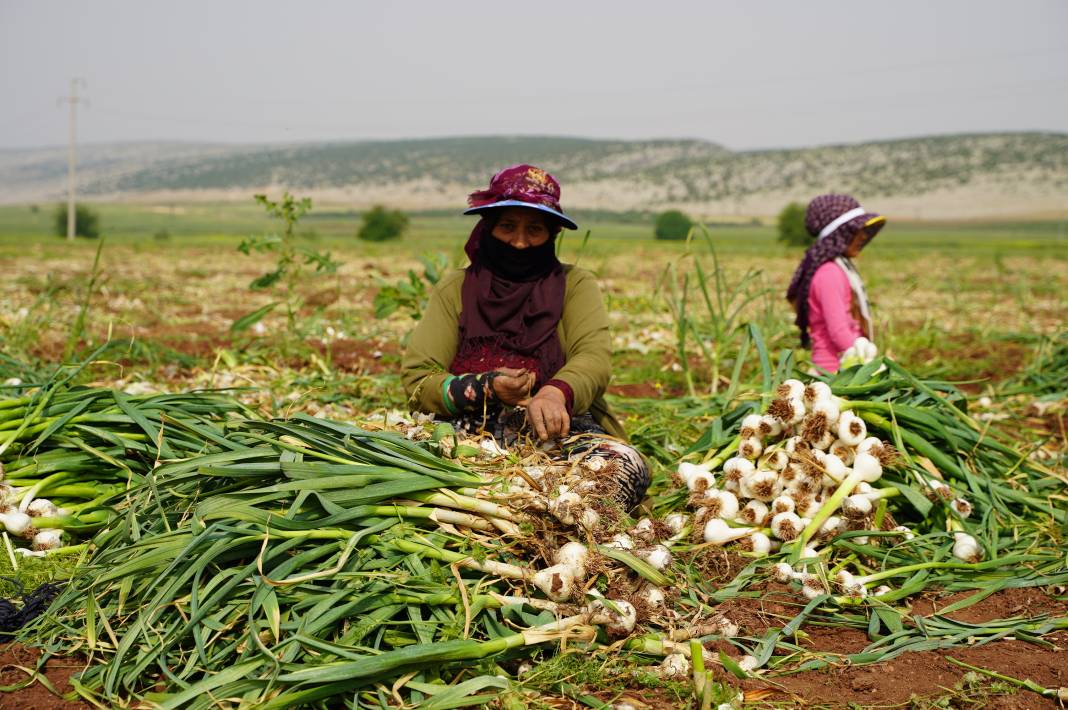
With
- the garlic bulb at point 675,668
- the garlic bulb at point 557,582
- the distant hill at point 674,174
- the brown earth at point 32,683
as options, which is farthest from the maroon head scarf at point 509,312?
the distant hill at point 674,174

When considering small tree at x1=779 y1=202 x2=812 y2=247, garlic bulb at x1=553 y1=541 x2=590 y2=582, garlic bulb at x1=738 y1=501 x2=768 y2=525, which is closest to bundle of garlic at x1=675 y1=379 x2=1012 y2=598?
garlic bulb at x1=738 y1=501 x2=768 y2=525

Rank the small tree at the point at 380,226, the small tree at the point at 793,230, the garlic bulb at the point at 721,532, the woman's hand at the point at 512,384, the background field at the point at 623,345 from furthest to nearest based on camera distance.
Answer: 1. the small tree at the point at 793,230
2. the small tree at the point at 380,226
3. the background field at the point at 623,345
4. the woman's hand at the point at 512,384
5. the garlic bulb at the point at 721,532

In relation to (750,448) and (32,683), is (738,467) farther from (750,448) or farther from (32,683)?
(32,683)

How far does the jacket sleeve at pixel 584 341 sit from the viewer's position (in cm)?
303

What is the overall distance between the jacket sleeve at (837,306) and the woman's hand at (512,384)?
1.95 metres

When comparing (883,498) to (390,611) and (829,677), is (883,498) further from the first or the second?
(390,611)

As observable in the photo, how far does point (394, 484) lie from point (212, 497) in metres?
0.49

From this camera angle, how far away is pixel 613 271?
60.0 ft

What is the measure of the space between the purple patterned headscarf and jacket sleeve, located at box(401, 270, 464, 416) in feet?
6.06

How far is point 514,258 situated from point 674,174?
118m

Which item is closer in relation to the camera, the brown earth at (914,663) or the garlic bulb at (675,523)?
the brown earth at (914,663)

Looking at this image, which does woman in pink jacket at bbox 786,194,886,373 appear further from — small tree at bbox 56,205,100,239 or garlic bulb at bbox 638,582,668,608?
small tree at bbox 56,205,100,239

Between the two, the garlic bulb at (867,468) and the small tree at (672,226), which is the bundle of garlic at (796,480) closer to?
the garlic bulb at (867,468)

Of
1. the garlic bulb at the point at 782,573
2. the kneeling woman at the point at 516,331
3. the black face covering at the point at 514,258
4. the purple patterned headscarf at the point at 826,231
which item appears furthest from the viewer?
the purple patterned headscarf at the point at 826,231
